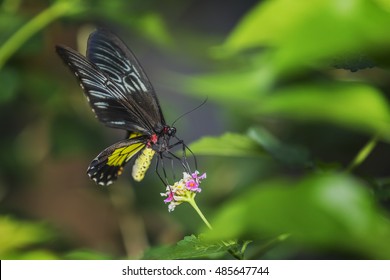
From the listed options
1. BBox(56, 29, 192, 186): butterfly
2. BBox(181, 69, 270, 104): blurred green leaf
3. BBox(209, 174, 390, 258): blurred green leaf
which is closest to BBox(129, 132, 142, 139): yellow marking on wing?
BBox(56, 29, 192, 186): butterfly

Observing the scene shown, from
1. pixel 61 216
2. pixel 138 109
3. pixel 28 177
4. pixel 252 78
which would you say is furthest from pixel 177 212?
pixel 61 216

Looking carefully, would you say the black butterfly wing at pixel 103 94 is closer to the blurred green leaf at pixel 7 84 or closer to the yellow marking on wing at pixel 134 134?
the yellow marking on wing at pixel 134 134

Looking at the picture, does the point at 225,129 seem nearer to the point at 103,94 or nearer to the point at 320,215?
the point at 103,94

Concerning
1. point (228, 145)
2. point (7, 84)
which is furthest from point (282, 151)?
point (7, 84)

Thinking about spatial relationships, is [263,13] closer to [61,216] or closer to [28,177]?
[28,177]

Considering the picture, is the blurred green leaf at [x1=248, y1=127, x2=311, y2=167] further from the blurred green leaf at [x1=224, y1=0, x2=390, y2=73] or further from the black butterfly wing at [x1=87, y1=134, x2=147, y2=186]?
the blurred green leaf at [x1=224, y1=0, x2=390, y2=73]

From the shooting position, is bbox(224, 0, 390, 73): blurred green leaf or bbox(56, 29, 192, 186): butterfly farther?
bbox(56, 29, 192, 186): butterfly

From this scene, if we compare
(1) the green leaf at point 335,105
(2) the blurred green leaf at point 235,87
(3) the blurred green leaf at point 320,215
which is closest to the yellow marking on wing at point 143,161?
(2) the blurred green leaf at point 235,87
